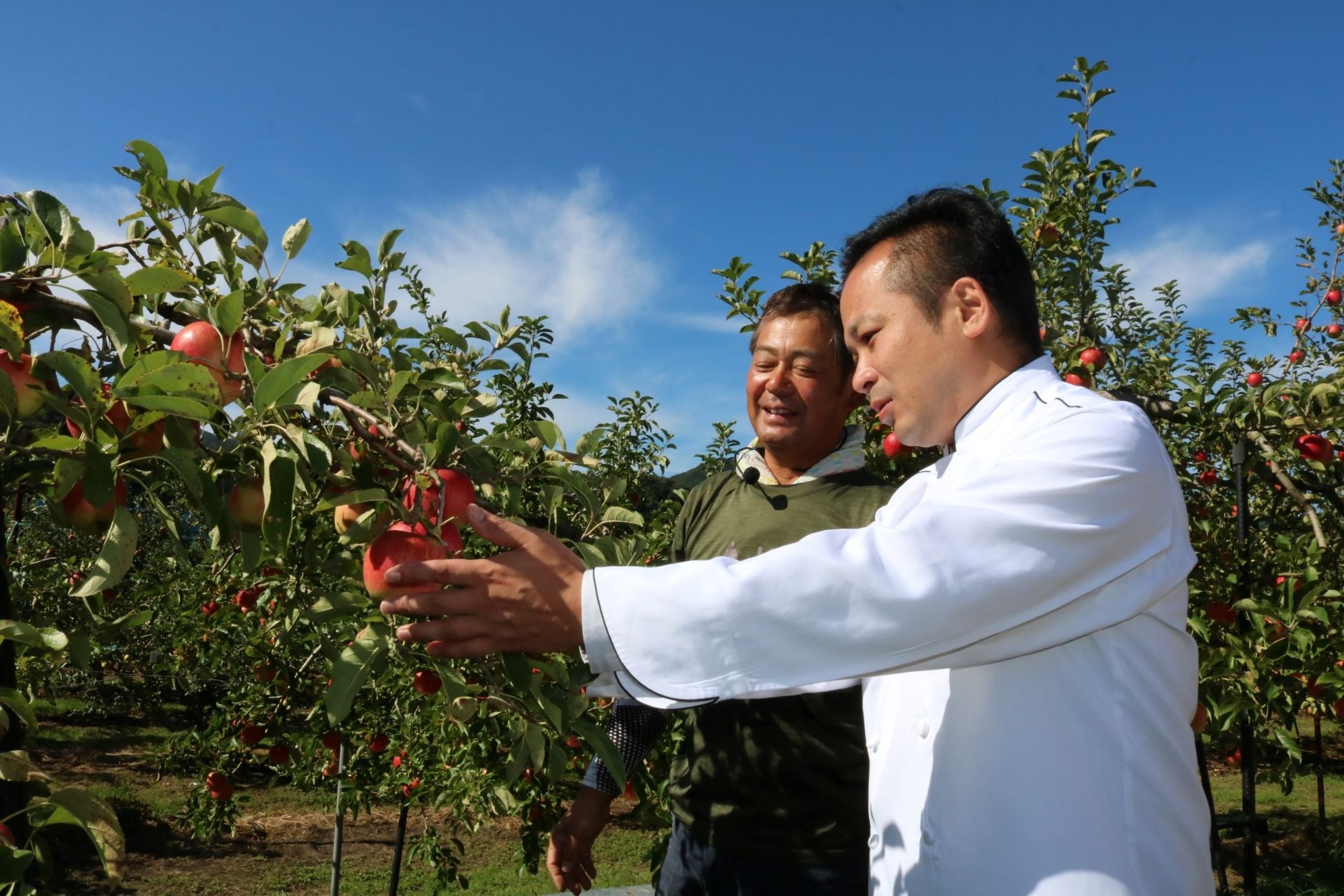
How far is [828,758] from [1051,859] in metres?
0.79

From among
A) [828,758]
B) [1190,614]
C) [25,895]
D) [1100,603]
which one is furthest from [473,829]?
[1100,603]

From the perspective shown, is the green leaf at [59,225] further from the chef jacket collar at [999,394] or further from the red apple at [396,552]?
the chef jacket collar at [999,394]

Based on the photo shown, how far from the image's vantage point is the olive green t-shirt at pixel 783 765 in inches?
71.2

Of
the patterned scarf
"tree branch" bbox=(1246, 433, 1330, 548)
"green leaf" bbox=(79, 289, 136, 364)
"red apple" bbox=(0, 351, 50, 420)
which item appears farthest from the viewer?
"tree branch" bbox=(1246, 433, 1330, 548)

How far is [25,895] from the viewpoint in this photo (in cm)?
96

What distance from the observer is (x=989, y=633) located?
0.98m

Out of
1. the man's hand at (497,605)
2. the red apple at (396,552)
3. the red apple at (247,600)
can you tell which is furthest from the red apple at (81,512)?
the red apple at (247,600)

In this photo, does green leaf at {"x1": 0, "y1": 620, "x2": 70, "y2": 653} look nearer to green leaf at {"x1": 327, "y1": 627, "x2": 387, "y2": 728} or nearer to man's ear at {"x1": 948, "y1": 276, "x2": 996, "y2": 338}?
green leaf at {"x1": 327, "y1": 627, "x2": 387, "y2": 728}

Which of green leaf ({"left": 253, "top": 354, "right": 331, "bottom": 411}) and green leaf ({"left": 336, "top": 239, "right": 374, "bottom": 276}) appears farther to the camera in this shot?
green leaf ({"left": 336, "top": 239, "right": 374, "bottom": 276})

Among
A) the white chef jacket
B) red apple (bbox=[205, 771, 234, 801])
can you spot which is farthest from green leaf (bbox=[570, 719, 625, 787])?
red apple (bbox=[205, 771, 234, 801])

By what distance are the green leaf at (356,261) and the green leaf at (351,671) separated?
1.75 ft

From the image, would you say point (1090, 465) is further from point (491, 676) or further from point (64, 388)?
point (64, 388)

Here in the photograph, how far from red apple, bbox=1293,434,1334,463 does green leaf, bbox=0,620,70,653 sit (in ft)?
11.9

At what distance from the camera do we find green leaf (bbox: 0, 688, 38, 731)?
1.05m
